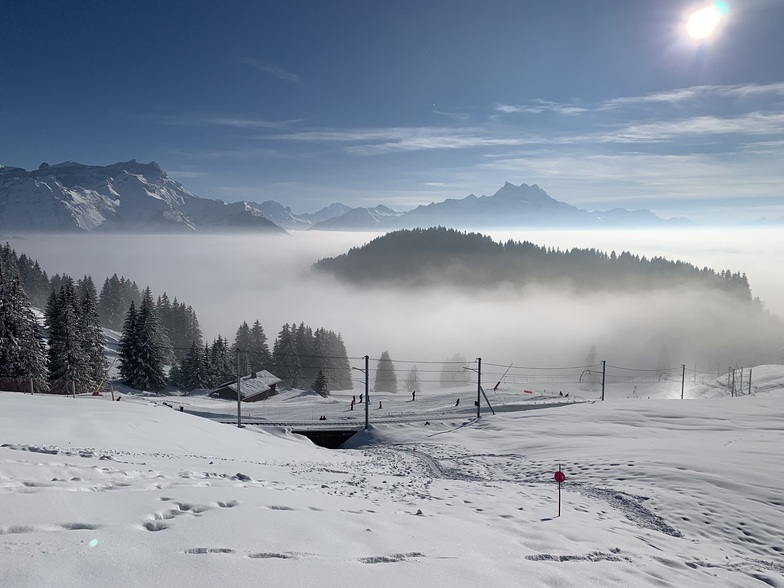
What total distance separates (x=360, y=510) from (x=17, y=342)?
1765 inches

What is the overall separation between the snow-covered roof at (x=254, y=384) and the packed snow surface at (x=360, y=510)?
134 feet

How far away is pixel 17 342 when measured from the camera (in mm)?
40812

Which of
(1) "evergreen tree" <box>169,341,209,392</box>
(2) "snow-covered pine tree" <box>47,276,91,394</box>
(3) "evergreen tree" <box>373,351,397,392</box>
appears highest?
(2) "snow-covered pine tree" <box>47,276,91,394</box>

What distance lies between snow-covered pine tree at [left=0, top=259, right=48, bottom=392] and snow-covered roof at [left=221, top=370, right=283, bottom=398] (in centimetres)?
2491

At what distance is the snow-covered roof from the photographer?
213 feet

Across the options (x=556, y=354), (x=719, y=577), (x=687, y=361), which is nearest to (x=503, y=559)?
(x=719, y=577)

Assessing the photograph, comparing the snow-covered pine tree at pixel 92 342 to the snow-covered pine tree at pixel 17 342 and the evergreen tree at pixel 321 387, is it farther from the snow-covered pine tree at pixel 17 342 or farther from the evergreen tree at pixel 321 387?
the evergreen tree at pixel 321 387

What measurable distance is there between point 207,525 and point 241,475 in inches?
203

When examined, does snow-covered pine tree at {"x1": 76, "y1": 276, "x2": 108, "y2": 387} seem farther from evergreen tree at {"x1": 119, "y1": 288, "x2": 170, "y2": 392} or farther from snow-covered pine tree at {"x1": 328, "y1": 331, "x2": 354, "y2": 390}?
snow-covered pine tree at {"x1": 328, "y1": 331, "x2": 354, "y2": 390}

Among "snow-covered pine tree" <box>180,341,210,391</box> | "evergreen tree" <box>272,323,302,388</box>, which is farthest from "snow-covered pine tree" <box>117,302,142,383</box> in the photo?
"evergreen tree" <box>272,323,302,388</box>

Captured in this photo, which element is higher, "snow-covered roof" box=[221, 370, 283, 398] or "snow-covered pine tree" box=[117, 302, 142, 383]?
"snow-covered pine tree" box=[117, 302, 142, 383]

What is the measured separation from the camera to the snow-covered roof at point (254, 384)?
213ft

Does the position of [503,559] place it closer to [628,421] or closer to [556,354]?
[628,421]

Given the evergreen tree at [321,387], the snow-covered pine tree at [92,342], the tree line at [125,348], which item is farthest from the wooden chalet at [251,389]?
the snow-covered pine tree at [92,342]
